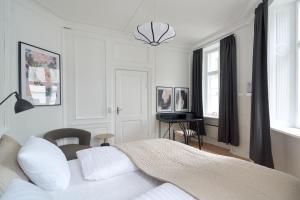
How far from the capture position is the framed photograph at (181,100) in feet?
14.9

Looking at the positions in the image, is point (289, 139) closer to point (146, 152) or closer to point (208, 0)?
point (146, 152)

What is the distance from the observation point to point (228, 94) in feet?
11.5

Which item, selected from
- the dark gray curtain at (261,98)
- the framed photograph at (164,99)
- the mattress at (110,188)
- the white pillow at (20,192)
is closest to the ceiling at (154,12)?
the dark gray curtain at (261,98)

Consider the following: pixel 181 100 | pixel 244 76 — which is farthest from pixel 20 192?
pixel 181 100

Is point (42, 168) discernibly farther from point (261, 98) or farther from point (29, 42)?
point (261, 98)

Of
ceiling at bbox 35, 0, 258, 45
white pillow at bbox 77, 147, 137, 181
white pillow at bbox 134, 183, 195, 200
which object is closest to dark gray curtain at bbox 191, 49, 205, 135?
ceiling at bbox 35, 0, 258, 45

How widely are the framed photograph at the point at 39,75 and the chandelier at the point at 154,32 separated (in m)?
1.56

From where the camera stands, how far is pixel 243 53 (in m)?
3.27

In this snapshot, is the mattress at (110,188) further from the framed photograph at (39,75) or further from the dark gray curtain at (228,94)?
the dark gray curtain at (228,94)

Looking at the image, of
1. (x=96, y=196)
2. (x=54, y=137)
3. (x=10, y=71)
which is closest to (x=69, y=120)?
(x=54, y=137)

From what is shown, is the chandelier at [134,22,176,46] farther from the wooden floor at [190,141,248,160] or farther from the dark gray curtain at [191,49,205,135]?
the wooden floor at [190,141,248,160]

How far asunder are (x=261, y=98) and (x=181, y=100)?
85.9 inches

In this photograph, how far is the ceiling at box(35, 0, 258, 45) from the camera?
2658 millimetres

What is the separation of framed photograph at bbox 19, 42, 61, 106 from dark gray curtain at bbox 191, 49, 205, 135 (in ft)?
10.4
